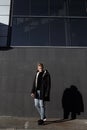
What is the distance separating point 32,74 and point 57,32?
1.96 meters

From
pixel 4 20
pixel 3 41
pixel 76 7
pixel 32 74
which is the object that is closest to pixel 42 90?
pixel 32 74

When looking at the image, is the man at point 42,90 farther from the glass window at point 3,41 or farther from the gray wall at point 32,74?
the glass window at point 3,41

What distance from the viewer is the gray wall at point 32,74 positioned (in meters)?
8.71

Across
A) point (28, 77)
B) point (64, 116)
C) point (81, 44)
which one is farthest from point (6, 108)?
point (81, 44)

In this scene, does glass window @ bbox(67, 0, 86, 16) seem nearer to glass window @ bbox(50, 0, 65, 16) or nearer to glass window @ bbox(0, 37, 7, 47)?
glass window @ bbox(50, 0, 65, 16)

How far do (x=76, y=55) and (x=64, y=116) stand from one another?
2.14m

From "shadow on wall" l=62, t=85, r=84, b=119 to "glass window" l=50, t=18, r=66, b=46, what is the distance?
1761mm

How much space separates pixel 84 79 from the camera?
8867 mm

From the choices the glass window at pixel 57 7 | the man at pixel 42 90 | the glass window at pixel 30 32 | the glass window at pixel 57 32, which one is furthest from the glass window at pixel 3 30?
the man at pixel 42 90

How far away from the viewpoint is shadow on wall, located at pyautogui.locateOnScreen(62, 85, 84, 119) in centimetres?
871

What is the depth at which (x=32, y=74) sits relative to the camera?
29.2 feet

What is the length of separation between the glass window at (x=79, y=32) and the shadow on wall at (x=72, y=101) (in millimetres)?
1745

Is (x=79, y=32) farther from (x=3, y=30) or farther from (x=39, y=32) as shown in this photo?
(x=3, y=30)

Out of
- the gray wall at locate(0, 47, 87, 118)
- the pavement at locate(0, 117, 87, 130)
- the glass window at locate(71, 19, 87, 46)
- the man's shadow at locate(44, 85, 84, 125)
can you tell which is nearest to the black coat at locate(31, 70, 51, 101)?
the pavement at locate(0, 117, 87, 130)
